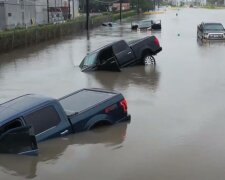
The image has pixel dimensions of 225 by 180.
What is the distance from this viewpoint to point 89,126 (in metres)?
10.8

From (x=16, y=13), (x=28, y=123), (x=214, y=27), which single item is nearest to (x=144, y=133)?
(x=28, y=123)

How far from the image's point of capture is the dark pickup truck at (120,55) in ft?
70.2

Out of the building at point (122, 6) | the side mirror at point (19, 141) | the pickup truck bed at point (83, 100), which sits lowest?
the side mirror at point (19, 141)

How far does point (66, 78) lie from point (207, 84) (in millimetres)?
6349

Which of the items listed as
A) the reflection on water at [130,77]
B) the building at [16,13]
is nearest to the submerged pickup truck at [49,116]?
the reflection on water at [130,77]

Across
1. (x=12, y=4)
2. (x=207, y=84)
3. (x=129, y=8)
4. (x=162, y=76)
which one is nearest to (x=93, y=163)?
(x=207, y=84)

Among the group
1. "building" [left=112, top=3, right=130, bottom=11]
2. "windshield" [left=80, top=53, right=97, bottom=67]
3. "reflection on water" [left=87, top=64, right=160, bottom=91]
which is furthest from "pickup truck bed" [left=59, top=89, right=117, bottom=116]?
"building" [left=112, top=3, right=130, bottom=11]

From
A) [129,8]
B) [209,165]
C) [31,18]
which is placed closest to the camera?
[209,165]

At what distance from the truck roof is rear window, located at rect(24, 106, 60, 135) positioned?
7.0 inches

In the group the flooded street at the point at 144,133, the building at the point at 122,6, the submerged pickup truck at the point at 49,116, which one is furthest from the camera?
the building at the point at 122,6

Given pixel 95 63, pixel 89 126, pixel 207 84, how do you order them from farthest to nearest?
pixel 95 63
pixel 207 84
pixel 89 126

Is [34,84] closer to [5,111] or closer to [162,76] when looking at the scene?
[162,76]

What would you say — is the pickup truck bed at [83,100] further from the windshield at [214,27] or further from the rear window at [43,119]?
the windshield at [214,27]

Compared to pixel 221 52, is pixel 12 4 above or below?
above
